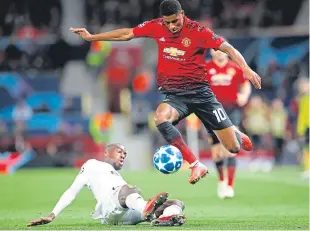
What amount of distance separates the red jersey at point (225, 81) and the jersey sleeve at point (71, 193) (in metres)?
5.78

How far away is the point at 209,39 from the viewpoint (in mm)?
11508

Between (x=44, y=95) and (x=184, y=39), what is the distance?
16742 mm

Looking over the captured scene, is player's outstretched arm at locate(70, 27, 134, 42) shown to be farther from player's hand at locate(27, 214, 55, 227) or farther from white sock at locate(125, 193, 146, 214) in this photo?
player's hand at locate(27, 214, 55, 227)

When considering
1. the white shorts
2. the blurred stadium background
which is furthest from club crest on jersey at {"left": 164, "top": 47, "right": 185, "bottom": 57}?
the blurred stadium background

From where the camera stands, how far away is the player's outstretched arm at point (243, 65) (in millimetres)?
10773

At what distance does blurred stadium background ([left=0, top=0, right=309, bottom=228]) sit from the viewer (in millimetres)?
26922

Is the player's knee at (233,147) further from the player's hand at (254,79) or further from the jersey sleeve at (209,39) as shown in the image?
the player's hand at (254,79)

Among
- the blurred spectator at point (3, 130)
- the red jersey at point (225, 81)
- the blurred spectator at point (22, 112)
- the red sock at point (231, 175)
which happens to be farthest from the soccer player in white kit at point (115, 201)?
the blurred spectator at point (22, 112)

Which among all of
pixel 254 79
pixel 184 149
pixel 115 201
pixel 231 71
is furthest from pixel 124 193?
pixel 231 71

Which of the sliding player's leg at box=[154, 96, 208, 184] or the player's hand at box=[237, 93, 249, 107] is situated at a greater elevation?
the player's hand at box=[237, 93, 249, 107]

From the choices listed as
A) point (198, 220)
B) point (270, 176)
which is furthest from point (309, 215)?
point (270, 176)

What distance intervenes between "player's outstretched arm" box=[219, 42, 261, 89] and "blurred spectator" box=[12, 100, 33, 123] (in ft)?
54.7

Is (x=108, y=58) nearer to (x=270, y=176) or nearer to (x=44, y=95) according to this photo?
(x=44, y=95)

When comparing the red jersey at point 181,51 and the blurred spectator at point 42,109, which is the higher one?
the blurred spectator at point 42,109
